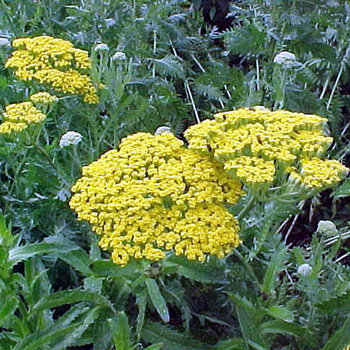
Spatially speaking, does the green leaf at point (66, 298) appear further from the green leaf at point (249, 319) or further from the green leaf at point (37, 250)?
the green leaf at point (249, 319)

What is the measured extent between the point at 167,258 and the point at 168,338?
0.72ft

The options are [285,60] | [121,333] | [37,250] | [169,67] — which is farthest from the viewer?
[169,67]

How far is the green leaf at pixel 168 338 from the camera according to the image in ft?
5.64

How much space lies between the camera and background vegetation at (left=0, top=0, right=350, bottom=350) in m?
1.67

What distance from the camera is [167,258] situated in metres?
1.70

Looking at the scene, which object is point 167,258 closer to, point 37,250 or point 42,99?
point 37,250

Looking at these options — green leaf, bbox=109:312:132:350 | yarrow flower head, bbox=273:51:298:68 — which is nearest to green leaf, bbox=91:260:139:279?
green leaf, bbox=109:312:132:350

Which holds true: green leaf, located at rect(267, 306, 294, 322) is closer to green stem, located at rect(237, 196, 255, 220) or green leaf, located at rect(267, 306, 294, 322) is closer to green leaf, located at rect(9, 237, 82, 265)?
green stem, located at rect(237, 196, 255, 220)

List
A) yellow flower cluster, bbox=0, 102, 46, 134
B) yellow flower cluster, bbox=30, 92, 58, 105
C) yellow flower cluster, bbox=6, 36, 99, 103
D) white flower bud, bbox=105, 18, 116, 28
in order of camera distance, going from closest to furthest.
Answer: yellow flower cluster, bbox=0, 102, 46, 134 → yellow flower cluster, bbox=30, 92, 58, 105 → yellow flower cluster, bbox=6, 36, 99, 103 → white flower bud, bbox=105, 18, 116, 28

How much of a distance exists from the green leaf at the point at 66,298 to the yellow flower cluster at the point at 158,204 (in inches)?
5.9

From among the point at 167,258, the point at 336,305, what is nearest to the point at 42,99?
the point at 167,258

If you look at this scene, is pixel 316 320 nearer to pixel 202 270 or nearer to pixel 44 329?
pixel 202 270

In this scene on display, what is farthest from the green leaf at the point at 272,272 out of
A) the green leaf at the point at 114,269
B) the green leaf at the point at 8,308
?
the green leaf at the point at 8,308

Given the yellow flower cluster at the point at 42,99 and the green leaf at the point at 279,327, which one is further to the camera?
→ the yellow flower cluster at the point at 42,99
